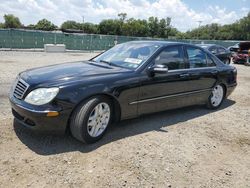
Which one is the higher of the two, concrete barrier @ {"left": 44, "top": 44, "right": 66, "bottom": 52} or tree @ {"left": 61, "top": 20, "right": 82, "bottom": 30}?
tree @ {"left": 61, "top": 20, "right": 82, "bottom": 30}

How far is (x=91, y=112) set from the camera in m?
3.82

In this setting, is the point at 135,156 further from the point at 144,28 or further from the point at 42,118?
the point at 144,28

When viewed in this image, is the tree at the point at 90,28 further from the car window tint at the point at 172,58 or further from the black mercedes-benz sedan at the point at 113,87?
the car window tint at the point at 172,58

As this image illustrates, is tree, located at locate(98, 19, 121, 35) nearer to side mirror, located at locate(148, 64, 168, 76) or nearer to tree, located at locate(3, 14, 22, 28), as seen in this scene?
tree, located at locate(3, 14, 22, 28)

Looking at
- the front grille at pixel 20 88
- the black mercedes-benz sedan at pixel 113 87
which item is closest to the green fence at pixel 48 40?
the black mercedes-benz sedan at pixel 113 87

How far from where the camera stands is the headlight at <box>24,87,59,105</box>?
3.56 metres

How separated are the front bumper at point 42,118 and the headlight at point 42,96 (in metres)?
0.07

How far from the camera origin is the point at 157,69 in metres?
4.46

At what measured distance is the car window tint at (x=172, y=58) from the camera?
4855 mm

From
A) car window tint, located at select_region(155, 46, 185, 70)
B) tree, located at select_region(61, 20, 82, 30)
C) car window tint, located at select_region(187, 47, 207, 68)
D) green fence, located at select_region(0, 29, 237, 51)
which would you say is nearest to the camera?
car window tint, located at select_region(155, 46, 185, 70)

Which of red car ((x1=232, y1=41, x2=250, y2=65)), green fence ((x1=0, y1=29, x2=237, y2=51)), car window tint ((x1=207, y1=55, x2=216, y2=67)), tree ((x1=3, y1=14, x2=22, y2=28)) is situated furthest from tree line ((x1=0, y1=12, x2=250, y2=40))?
car window tint ((x1=207, y1=55, x2=216, y2=67))

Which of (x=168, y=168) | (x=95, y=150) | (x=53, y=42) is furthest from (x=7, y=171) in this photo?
(x=53, y=42)

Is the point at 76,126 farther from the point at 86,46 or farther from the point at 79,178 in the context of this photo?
the point at 86,46

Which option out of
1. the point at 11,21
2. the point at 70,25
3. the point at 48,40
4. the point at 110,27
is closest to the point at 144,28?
the point at 110,27
